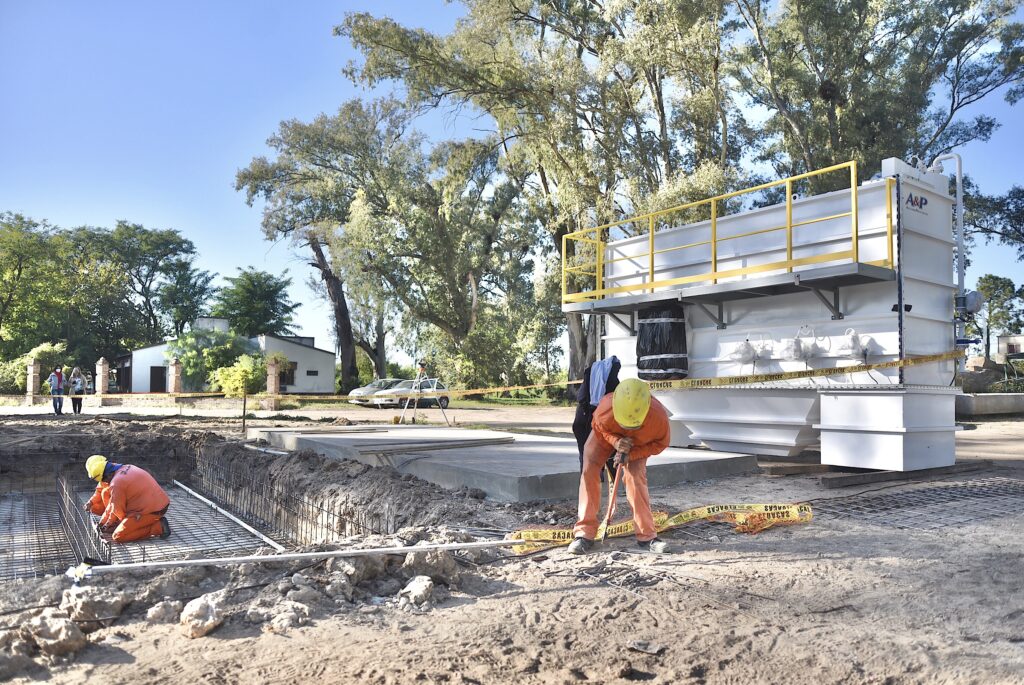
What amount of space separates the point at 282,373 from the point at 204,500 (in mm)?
30785

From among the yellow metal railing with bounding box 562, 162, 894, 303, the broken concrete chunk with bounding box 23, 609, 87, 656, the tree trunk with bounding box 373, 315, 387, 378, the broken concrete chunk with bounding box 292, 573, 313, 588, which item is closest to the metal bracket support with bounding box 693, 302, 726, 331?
the yellow metal railing with bounding box 562, 162, 894, 303

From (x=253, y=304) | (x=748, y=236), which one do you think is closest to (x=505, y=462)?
(x=748, y=236)

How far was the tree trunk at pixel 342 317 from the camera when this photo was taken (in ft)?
143

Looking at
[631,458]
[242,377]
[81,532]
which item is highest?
[242,377]

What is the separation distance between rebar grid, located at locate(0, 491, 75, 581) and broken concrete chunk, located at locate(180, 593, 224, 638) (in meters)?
4.60

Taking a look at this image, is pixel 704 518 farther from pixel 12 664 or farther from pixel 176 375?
pixel 176 375

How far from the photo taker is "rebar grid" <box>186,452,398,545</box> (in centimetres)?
780

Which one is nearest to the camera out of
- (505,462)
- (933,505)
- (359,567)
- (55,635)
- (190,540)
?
(55,635)

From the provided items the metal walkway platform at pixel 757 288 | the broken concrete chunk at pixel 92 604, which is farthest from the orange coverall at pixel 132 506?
the metal walkway platform at pixel 757 288

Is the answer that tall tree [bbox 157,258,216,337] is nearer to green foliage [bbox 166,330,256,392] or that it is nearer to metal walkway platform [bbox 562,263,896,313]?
green foliage [bbox 166,330,256,392]

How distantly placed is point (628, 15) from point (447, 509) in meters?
20.4

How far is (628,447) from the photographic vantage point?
492 cm

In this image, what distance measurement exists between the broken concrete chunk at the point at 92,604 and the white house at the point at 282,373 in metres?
38.3

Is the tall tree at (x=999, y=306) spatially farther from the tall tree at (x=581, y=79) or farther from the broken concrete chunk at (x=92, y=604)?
the broken concrete chunk at (x=92, y=604)
